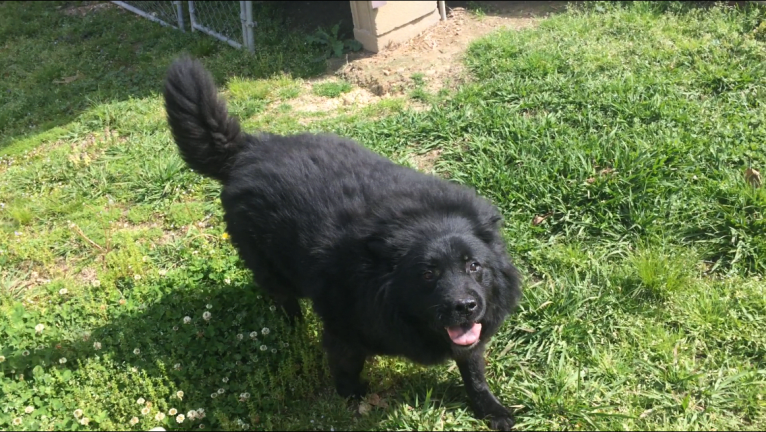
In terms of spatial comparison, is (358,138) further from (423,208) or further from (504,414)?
(504,414)

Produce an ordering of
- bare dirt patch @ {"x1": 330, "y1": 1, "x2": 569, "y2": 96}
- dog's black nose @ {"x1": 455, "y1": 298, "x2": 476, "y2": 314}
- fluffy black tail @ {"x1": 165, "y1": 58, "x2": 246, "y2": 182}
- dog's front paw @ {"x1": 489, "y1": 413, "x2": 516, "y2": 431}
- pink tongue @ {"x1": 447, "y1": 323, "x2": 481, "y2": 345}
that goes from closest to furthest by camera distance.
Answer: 1. dog's black nose @ {"x1": 455, "y1": 298, "x2": 476, "y2": 314}
2. pink tongue @ {"x1": 447, "y1": 323, "x2": 481, "y2": 345}
3. dog's front paw @ {"x1": 489, "y1": 413, "x2": 516, "y2": 431}
4. fluffy black tail @ {"x1": 165, "y1": 58, "x2": 246, "y2": 182}
5. bare dirt patch @ {"x1": 330, "y1": 1, "x2": 569, "y2": 96}

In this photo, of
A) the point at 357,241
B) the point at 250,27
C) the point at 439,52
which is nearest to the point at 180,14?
the point at 250,27

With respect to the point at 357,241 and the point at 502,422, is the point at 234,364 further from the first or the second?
the point at 502,422

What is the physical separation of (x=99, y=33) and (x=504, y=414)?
24.3 ft

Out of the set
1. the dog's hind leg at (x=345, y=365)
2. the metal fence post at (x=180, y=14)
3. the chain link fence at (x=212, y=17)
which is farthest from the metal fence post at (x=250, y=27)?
the dog's hind leg at (x=345, y=365)

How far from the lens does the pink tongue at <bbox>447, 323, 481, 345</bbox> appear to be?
2639mm

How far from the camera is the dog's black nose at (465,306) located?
2.51 metres

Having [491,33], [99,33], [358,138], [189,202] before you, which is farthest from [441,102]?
[99,33]

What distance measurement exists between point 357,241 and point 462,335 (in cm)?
63

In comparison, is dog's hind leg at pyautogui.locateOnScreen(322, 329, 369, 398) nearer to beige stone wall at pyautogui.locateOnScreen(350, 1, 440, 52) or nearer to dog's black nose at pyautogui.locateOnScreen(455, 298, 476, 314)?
dog's black nose at pyautogui.locateOnScreen(455, 298, 476, 314)

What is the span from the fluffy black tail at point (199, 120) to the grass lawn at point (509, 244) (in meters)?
0.91

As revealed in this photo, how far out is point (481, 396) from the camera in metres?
3.02

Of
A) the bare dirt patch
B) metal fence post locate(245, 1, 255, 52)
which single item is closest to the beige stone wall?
the bare dirt patch

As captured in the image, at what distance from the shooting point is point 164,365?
330 cm
